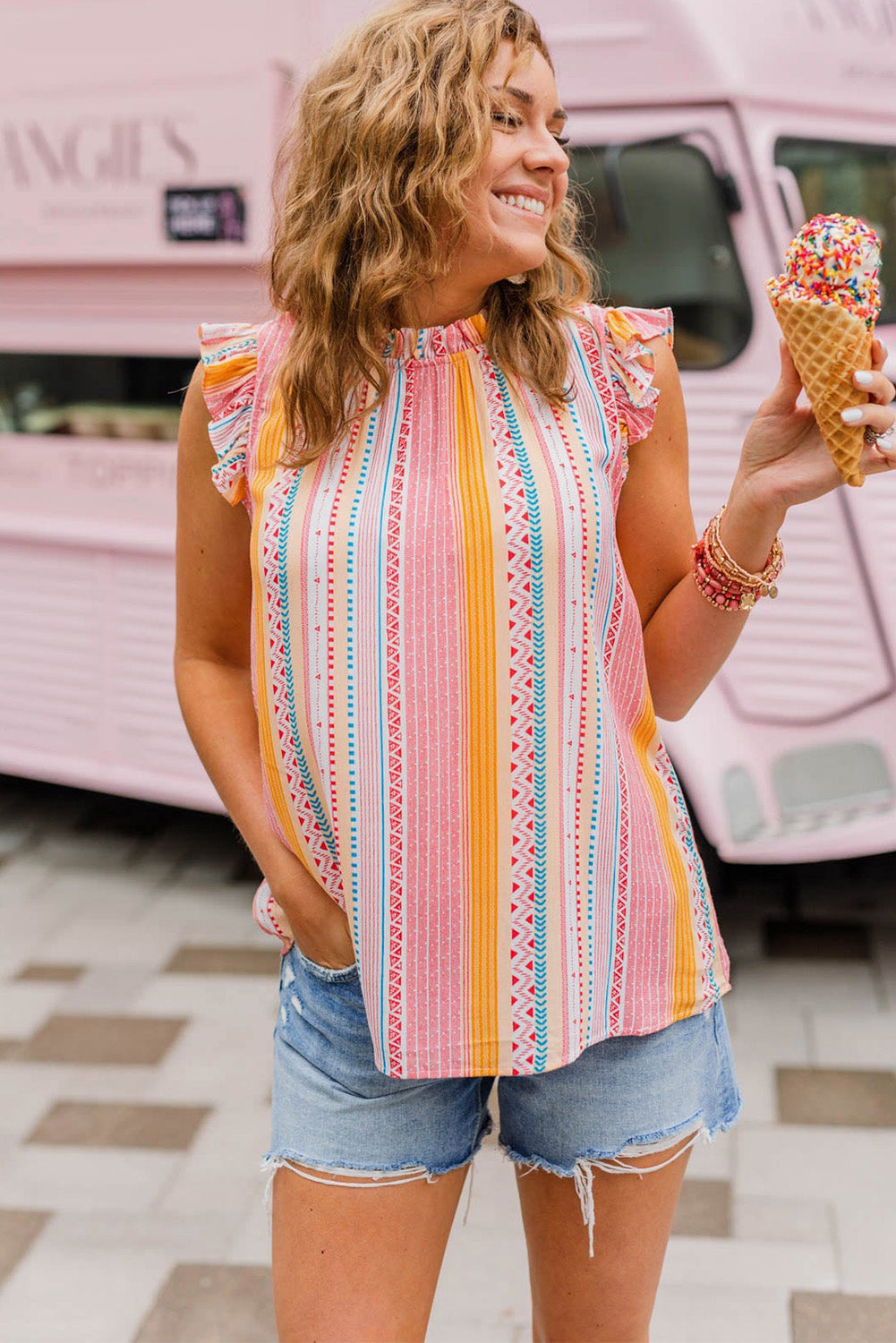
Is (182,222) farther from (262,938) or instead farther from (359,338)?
(359,338)

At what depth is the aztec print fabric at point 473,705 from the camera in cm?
144

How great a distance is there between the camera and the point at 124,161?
4.09 m

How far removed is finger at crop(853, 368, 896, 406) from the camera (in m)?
1.41

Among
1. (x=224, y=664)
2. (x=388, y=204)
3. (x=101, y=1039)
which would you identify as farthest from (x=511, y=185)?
(x=101, y=1039)

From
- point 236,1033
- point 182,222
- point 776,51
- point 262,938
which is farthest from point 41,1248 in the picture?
point 776,51

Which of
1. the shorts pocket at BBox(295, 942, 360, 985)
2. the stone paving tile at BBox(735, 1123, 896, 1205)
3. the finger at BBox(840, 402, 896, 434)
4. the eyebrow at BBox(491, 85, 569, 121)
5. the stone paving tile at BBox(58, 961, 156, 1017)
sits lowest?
the stone paving tile at BBox(735, 1123, 896, 1205)

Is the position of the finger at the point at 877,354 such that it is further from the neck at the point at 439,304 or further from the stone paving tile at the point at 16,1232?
the stone paving tile at the point at 16,1232

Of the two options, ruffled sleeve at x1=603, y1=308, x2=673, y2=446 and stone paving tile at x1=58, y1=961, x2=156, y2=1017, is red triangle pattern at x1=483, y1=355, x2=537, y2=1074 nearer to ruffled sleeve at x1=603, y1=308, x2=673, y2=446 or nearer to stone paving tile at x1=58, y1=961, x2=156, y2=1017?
ruffled sleeve at x1=603, y1=308, x2=673, y2=446

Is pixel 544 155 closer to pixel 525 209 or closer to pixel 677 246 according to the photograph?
pixel 525 209

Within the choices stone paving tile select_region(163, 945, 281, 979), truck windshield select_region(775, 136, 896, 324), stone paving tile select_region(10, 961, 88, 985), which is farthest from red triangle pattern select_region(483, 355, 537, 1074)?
stone paving tile select_region(10, 961, 88, 985)

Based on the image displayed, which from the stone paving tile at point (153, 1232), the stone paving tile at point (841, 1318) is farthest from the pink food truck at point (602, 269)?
the stone paving tile at point (153, 1232)

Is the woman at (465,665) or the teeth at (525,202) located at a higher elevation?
the teeth at (525,202)

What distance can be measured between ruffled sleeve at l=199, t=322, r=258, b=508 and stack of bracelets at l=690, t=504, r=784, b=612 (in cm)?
45

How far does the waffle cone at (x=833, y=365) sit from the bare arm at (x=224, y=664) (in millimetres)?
565
